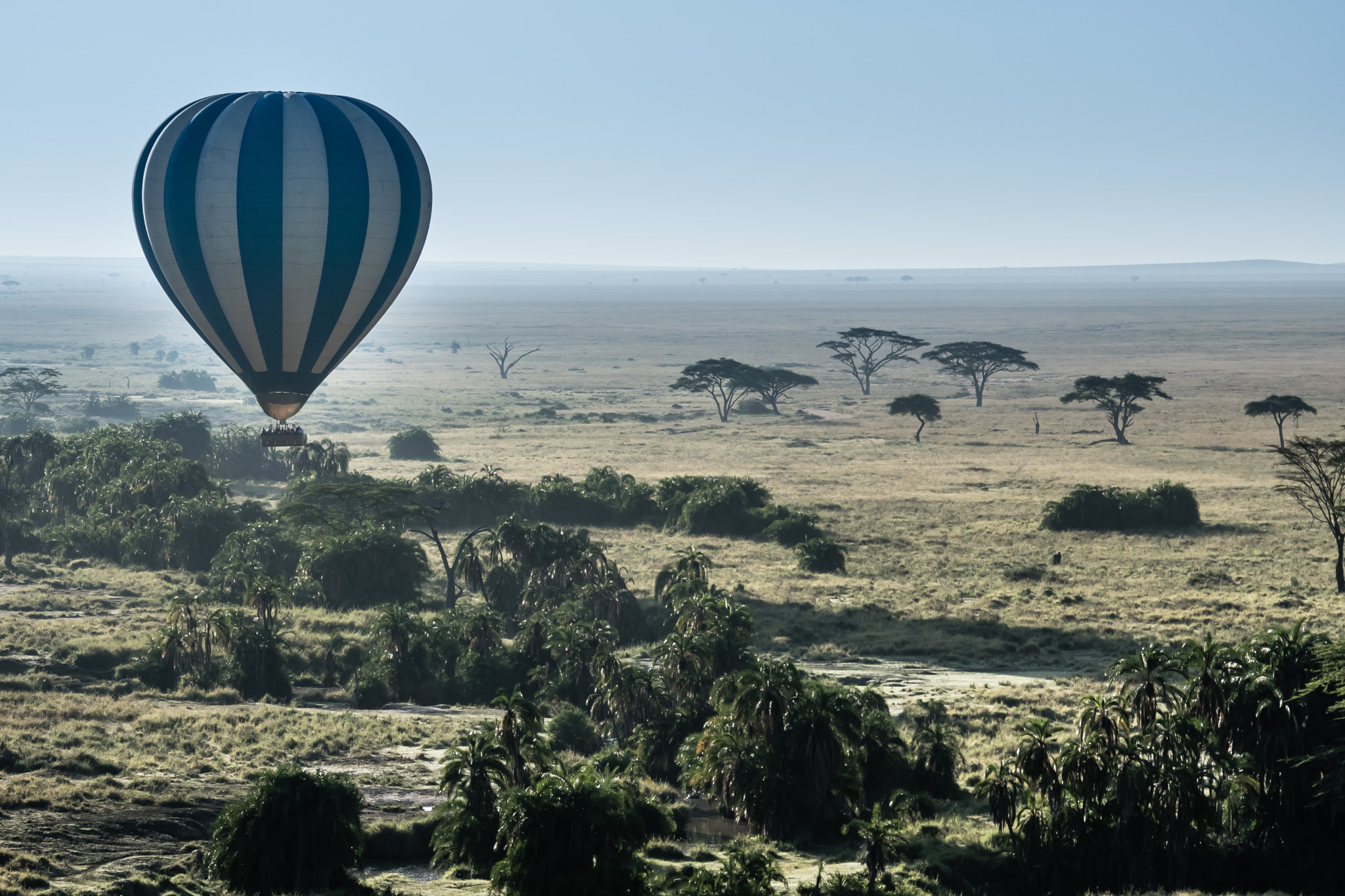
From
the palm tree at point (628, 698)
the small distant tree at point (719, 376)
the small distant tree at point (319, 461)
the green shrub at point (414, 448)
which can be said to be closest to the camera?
the palm tree at point (628, 698)

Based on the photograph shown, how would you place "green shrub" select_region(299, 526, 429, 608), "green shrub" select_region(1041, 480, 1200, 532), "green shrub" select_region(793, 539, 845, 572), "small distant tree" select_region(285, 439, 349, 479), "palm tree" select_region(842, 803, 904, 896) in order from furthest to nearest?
"small distant tree" select_region(285, 439, 349, 479)
"green shrub" select_region(1041, 480, 1200, 532)
"green shrub" select_region(793, 539, 845, 572)
"green shrub" select_region(299, 526, 429, 608)
"palm tree" select_region(842, 803, 904, 896)

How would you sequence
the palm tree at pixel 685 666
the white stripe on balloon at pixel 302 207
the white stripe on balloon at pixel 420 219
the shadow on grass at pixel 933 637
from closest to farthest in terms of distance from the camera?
the white stripe on balloon at pixel 302 207 → the palm tree at pixel 685 666 → the white stripe on balloon at pixel 420 219 → the shadow on grass at pixel 933 637

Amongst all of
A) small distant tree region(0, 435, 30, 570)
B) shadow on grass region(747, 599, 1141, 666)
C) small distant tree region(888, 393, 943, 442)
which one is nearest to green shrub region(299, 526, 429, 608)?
shadow on grass region(747, 599, 1141, 666)

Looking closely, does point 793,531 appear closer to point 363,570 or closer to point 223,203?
point 363,570

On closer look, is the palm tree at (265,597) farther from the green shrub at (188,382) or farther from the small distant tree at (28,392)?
the green shrub at (188,382)

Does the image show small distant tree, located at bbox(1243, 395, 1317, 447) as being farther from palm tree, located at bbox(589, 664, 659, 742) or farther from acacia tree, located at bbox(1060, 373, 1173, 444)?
palm tree, located at bbox(589, 664, 659, 742)

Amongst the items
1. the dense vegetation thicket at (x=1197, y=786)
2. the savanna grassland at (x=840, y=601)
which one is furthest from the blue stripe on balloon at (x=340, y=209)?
the dense vegetation thicket at (x=1197, y=786)
